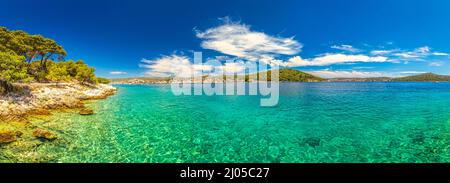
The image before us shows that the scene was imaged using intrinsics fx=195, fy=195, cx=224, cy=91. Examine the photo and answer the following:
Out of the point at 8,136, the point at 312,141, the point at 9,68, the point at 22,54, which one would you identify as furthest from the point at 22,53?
the point at 312,141

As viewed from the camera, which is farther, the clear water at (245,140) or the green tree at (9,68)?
the green tree at (9,68)

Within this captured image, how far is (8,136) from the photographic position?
13797mm

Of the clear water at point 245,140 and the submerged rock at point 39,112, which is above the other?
the submerged rock at point 39,112

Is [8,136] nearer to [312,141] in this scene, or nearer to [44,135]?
[44,135]

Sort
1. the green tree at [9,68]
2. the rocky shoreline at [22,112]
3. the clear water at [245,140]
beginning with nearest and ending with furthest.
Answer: the clear water at [245,140] < the rocky shoreline at [22,112] < the green tree at [9,68]

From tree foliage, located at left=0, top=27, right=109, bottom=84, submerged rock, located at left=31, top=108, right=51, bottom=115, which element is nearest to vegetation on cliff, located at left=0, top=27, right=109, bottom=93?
tree foliage, located at left=0, top=27, right=109, bottom=84

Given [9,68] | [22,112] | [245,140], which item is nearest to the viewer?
[245,140]

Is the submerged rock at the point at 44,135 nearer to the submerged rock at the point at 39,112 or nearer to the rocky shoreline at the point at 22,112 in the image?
the rocky shoreline at the point at 22,112

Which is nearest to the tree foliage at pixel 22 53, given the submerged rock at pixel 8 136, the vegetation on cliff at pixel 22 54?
the vegetation on cliff at pixel 22 54

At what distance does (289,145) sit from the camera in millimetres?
14766

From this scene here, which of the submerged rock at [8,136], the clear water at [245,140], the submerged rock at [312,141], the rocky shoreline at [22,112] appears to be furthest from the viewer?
the submerged rock at [312,141]

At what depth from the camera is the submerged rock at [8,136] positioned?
13320 mm

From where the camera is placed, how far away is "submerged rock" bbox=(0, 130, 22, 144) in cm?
1332
